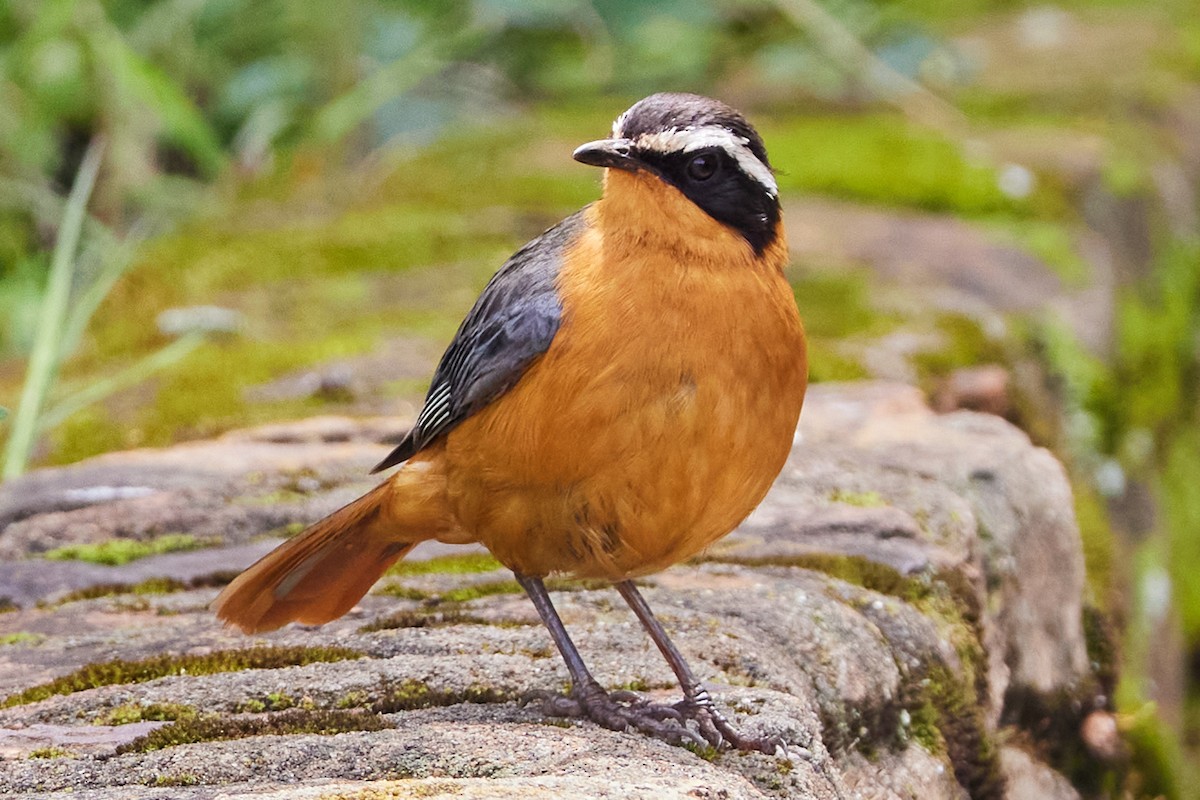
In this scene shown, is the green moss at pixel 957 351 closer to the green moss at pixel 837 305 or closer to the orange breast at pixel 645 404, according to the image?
the green moss at pixel 837 305

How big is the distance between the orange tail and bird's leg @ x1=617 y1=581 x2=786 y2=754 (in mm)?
472

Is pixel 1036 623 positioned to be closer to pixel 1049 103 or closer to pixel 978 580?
pixel 978 580

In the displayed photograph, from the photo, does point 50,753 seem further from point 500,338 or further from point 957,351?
point 957,351

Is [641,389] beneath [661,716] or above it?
above

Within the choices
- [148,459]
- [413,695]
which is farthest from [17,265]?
[413,695]

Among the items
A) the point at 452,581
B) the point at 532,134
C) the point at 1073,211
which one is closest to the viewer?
the point at 452,581

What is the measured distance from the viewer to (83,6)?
632 centimetres

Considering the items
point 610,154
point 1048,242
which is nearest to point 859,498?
point 610,154

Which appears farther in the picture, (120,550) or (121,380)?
(121,380)

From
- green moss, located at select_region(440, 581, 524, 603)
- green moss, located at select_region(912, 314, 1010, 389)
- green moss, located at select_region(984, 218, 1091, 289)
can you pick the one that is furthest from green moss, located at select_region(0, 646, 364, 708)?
green moss, located at select_region(984, 218, 1091, 289)

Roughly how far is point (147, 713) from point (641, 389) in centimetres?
113

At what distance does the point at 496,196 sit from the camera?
6598 millimetres

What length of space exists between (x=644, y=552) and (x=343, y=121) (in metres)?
4.43

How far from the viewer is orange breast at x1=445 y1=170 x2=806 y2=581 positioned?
2.78 m
